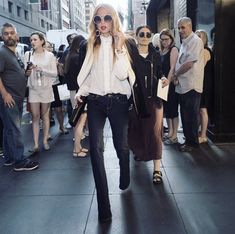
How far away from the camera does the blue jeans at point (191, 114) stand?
5.97 meters

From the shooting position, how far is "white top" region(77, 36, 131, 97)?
11.4 feet

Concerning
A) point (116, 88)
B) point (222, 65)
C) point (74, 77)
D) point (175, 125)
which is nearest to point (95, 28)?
point (116, 88)

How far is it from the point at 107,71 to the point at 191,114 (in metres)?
2.85

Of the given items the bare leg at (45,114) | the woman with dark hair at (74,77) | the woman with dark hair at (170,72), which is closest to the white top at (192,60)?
the woman with dark hair at (170,72)

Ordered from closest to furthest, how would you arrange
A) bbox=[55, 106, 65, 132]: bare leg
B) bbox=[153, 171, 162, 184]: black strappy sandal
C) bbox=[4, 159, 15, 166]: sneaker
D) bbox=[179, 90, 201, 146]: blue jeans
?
bbox=[153, 171, 162, 184]: black strappy sandal, bbox=[4, 159, 15, 166]: sneaker, bbox=[179, 90, 201, 146]: blue jeans, bbox=[55, 106, 65, 132]: bare leg

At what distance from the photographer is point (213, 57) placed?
6.42 meters

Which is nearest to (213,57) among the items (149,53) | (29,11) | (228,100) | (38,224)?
(228,100)

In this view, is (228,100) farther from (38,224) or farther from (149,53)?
(38,224)

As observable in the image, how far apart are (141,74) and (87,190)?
158 centimetres

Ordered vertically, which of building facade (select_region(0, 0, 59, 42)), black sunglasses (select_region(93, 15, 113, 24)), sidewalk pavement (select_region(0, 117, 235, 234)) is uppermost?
building facade (select_region(0, 0, 59, 42))

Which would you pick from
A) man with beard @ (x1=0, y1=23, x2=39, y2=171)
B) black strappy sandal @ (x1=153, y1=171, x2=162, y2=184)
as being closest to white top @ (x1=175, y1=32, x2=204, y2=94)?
black strappy sandal @ (x1=153, y1=171, x2=162, y2=184)

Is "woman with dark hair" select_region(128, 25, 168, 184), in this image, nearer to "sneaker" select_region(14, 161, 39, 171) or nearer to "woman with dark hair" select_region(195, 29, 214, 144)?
"sneaker" select_region(14, 161, 39, 171)

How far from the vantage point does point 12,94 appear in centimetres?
519

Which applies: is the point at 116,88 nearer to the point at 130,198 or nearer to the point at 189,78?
the point at 130,198
